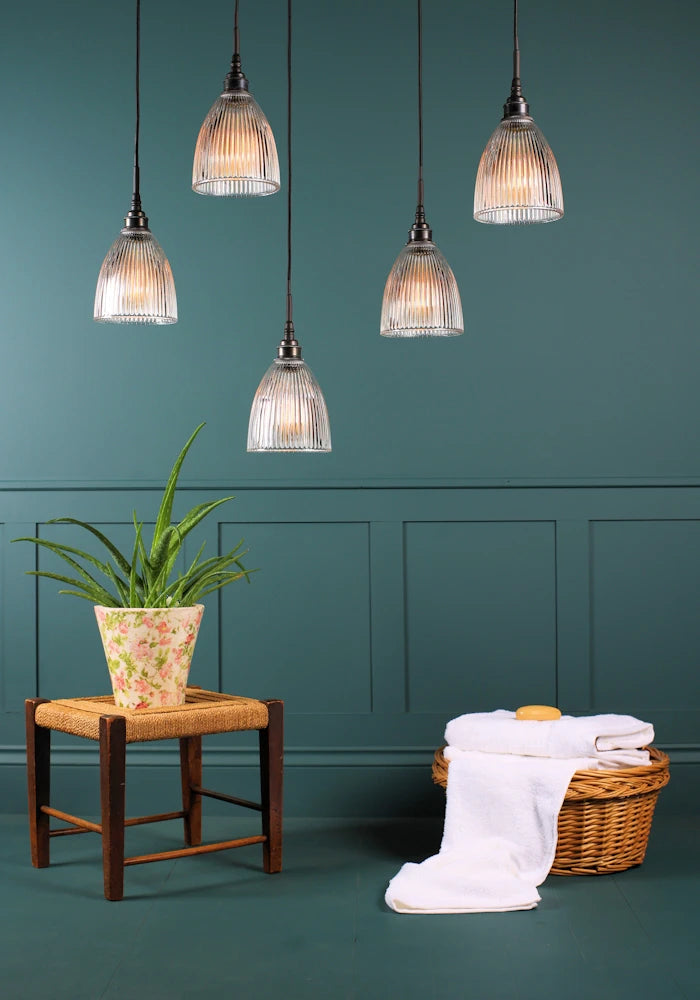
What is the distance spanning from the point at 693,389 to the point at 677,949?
5.67ft

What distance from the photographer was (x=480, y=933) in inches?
92.9

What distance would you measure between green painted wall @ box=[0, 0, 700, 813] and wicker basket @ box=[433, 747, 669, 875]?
0.62 m

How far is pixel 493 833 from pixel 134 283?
60.8 inches

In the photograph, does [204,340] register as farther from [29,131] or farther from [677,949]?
[677,949]

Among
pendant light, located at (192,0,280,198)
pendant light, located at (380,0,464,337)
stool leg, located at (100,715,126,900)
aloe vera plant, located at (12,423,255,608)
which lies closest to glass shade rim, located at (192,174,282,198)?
pendant light, located at (192,0,280,198)

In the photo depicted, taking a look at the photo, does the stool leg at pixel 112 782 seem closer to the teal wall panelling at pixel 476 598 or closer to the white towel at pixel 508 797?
the white towel at pixel 508 797

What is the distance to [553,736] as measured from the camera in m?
2.75

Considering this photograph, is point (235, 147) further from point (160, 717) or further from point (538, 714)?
point (538, 714)

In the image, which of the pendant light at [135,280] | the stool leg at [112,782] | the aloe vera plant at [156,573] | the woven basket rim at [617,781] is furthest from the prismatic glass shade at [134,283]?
the woven basket rim at [617,781]

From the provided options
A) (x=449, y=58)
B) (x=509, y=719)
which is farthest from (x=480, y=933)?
(x=449, y=58)

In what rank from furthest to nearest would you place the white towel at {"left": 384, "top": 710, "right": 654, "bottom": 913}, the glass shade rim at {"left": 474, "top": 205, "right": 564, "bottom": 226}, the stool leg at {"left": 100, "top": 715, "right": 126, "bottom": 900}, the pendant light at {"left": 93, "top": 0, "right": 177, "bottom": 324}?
the white towel at {"left": 384, "top": 710, "right": 654, "bottom": 913}
the stool leg at {"left": 100, "top": 715, "right": 126, "bottom": 900}
the pendant light at {"left": 93, "top": 0, "right": 177, "bottom": 324}
the glass shade rim at {"left": 474, "top": 205, "right": 564, "bottom": 226}

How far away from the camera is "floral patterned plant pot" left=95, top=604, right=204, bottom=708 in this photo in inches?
103

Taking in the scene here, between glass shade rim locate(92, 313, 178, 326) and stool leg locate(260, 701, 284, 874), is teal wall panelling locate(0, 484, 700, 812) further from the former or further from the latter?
glass shade rim locate(92, 313, 178, 326)

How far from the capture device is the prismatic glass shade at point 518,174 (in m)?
2.03
